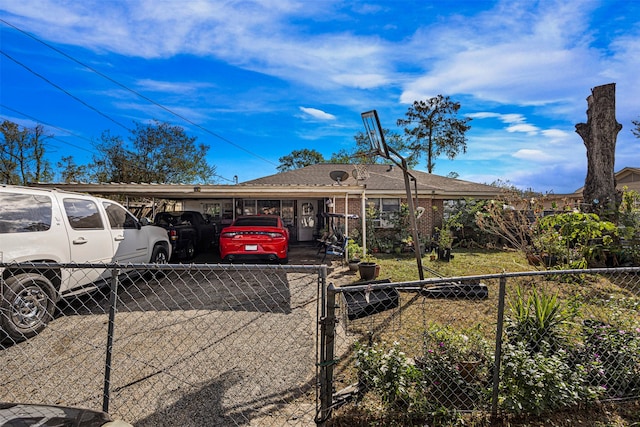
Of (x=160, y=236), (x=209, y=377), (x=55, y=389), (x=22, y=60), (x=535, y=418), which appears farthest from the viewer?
(x=22, y=60)

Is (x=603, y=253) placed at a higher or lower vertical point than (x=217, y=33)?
lower

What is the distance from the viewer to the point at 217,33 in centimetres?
859

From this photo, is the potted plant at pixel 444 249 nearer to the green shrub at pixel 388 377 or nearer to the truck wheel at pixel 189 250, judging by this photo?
the truck wheel at pixel 189 250

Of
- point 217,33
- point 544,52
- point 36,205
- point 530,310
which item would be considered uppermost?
point 217,33

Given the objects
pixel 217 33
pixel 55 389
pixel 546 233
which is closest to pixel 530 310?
pixel 55 389

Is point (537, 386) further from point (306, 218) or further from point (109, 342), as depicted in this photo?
point (306, 218)

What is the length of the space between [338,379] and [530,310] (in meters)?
2.24

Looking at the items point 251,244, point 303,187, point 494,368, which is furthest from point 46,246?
point 303,187

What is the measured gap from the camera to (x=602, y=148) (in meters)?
9.34

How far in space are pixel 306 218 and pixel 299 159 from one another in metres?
27.8

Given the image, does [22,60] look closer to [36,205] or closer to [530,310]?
[36,205]

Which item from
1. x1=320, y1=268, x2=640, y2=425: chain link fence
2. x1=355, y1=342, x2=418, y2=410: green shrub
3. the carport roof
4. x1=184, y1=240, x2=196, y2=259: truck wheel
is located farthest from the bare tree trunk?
x1=184, y1=240, x2=196, y2=259: truck wheel

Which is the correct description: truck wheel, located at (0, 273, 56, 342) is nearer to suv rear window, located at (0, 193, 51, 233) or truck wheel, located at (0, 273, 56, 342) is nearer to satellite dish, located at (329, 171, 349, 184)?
suv rear window, located at (0, 193, 51, 233)

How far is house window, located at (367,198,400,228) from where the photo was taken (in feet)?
48.0
